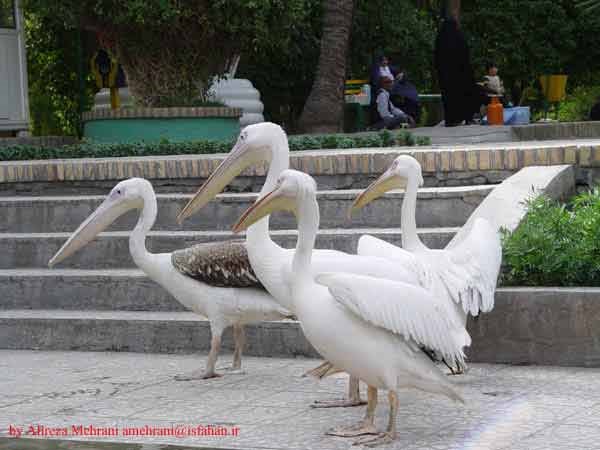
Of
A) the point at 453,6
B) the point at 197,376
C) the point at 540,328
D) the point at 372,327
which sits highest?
the point at 453,6

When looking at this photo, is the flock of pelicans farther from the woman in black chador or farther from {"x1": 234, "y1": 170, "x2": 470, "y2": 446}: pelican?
the woman in black chador

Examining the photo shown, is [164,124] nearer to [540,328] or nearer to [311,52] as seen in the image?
[540,328]

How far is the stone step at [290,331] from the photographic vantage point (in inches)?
245

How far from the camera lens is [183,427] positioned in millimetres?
5230

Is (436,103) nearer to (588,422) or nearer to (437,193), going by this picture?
(437,193)

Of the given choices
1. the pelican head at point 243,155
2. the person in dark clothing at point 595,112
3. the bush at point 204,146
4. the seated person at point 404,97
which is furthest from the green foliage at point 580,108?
the pelican head at point 243,155

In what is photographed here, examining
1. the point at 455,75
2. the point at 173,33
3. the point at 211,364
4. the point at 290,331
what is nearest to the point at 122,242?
the point at 290,331

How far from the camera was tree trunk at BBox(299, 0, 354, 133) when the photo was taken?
60.5 feet

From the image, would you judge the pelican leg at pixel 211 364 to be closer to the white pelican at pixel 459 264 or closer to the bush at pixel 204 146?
the white pelican at pixel 459 264

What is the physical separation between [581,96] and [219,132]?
34.6 feet

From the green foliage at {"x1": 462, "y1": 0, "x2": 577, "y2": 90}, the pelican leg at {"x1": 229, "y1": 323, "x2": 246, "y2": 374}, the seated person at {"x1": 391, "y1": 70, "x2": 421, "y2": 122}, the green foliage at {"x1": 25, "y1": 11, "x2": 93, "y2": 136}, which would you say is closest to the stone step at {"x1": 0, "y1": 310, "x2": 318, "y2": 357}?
the pelican leg at {"x1": 229, "y1": 323, "x2": 246, "y2": 374}

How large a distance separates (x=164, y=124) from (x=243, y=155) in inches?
293

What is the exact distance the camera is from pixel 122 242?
836 cm

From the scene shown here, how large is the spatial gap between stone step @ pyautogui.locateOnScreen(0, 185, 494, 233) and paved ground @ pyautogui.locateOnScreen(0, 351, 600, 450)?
5.37ft
